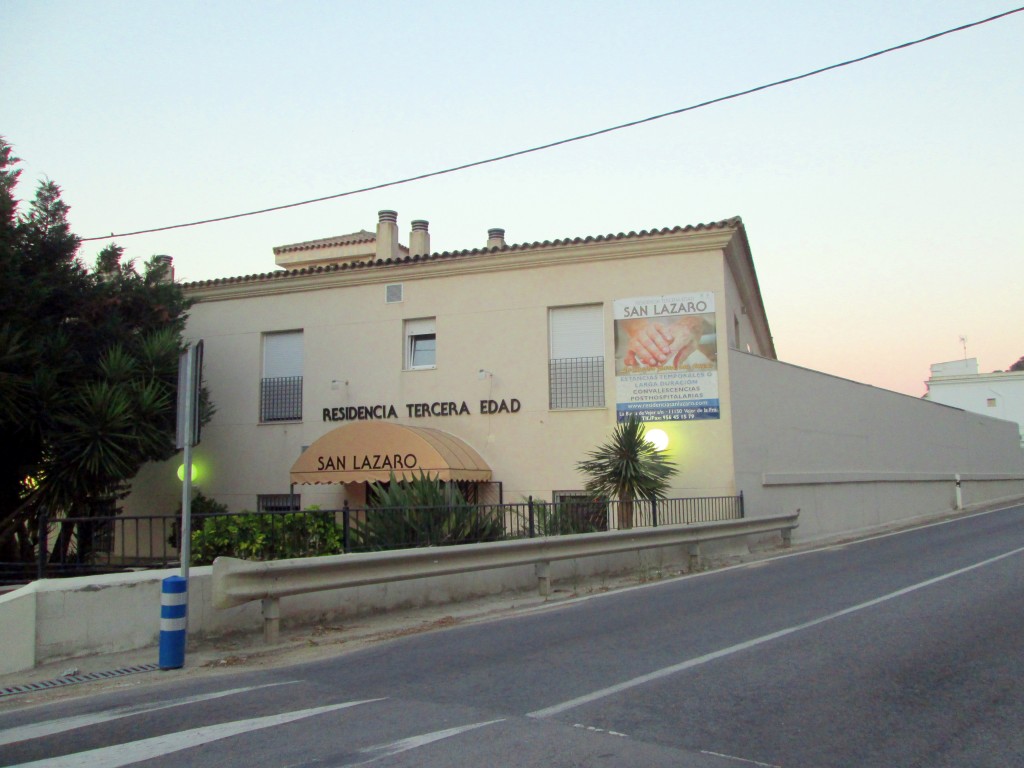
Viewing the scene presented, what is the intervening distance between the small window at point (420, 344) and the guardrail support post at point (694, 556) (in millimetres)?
8223

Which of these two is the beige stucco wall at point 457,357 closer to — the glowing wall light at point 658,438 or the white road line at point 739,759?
the glowing wall light at point 658,438

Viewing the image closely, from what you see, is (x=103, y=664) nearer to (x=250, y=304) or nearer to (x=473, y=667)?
(x=473, y=667)

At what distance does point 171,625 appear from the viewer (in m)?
7.81

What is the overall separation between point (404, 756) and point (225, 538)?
7.23 meters

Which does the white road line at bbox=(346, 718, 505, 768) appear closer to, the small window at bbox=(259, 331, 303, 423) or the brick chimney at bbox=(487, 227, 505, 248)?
the small window at bbox=(259, 331, 303, 423)

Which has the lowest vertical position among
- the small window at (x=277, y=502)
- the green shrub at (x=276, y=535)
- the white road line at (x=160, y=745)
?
the white road line at (x=160, y=745)

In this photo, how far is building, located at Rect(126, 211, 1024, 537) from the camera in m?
19.0

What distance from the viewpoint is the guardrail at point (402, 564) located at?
855 cm

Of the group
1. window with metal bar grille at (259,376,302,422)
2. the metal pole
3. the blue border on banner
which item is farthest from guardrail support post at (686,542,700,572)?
window with metal bar grille at (259,376,302,422)

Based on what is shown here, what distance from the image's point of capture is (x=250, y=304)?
889 inches

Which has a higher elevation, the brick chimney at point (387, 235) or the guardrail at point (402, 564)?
the brick chimney at point (387, 235)

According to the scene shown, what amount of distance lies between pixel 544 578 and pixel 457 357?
9226mm

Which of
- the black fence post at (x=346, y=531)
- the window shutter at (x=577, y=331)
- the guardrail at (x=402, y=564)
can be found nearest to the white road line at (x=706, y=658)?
the guardrail at (x=402, y=564)

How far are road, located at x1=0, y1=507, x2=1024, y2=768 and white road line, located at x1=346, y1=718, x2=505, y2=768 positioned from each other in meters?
0.02
